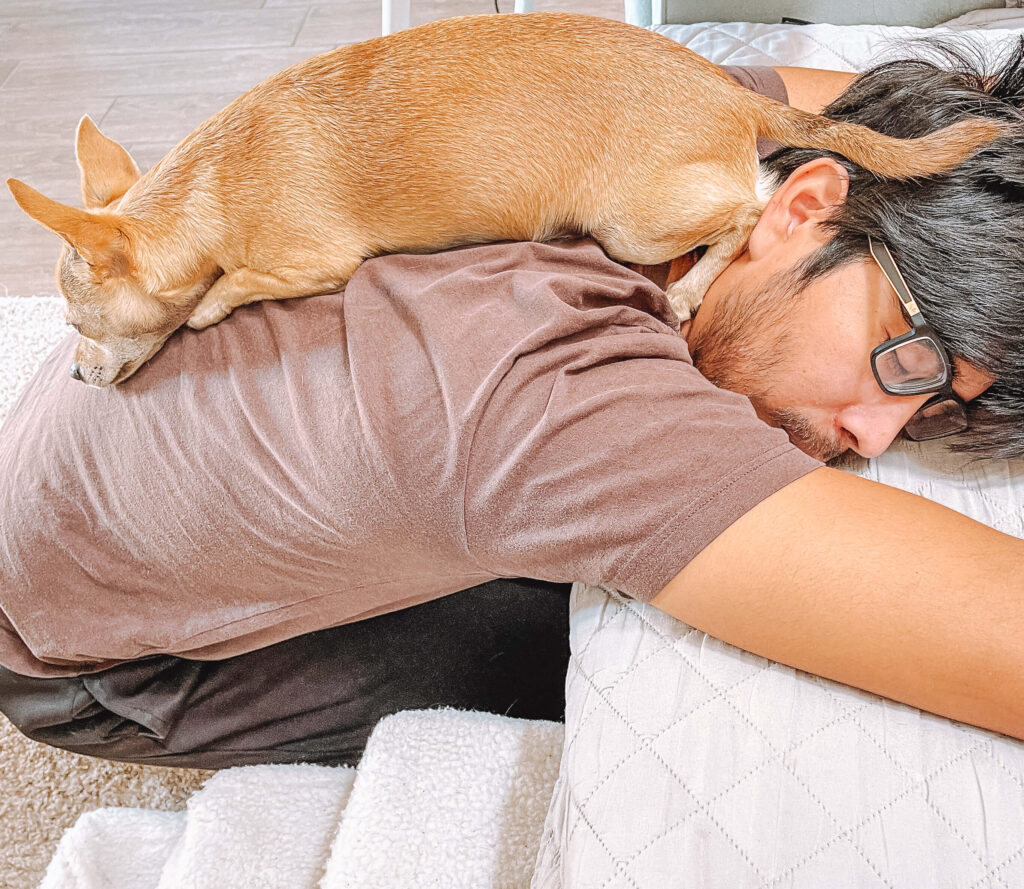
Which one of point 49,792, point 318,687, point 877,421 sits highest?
point 877,421

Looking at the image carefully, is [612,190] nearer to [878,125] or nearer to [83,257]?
[878,125]

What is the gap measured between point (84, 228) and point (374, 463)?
52cm

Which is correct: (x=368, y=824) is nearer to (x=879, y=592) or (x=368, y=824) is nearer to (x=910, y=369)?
(x=879, y=592)

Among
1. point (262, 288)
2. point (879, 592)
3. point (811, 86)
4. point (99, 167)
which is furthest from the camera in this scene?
point (811, 86)

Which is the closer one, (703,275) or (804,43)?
(703,275)

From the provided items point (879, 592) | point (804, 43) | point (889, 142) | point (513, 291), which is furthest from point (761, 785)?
point (804, 43)

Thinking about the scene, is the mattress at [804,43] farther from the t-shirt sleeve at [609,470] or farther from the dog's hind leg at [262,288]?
Answer: the t-shirt sleeve at [609,470]

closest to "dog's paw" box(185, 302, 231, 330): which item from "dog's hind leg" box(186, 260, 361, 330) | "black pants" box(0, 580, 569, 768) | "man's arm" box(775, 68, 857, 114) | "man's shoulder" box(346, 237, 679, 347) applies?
"dog's hind leg" box(186, 260, 361, 330)

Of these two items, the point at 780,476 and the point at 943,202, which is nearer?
the point at 780,476

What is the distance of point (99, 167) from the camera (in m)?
1.24

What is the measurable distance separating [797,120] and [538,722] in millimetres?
826

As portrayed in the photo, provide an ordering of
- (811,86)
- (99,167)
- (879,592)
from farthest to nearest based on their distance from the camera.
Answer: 1. (811,86)
2. (99,167)
3. (879,592)

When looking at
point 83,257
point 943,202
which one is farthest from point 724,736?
point 83,257

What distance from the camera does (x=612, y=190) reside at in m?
1.11
